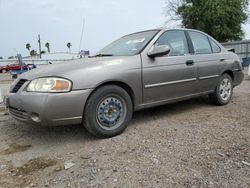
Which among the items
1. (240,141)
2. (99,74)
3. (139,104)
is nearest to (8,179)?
(99,74)

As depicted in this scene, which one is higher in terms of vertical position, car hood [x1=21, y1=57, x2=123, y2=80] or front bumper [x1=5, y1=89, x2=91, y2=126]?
car hood [x1=21, y1=57, x2=123, y2=80]

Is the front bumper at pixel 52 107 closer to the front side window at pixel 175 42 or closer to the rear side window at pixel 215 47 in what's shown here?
the front side window at pixel 175 42

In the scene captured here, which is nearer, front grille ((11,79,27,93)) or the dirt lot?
the dirt lot

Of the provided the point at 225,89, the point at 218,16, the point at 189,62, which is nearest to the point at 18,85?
the point at 189,62

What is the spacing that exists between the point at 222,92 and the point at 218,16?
2046 centimetres

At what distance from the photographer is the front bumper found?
329 cm

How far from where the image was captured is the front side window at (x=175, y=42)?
4.52m

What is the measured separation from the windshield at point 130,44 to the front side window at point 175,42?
174mm

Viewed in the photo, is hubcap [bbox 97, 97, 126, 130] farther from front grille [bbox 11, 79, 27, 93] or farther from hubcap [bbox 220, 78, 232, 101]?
hubcap [bbox 220, 78, 232, 101]

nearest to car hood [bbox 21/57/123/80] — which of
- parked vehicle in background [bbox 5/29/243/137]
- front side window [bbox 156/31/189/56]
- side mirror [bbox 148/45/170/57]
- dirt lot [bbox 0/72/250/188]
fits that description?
parked vehicle in background [bbox 5/29/243/137]

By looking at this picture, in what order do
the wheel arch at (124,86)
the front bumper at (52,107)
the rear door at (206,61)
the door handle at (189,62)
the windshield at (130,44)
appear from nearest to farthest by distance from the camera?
the front bumper at (52,107)
the wheel arch at (124,86)
the windshield at (130,44)
the door handle at (189,62)
the rear door at (206,61)

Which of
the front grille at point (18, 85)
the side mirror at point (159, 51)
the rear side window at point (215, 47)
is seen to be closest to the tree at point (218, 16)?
the rear side window at point (215, 47)

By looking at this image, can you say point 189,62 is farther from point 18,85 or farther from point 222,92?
point 18,85

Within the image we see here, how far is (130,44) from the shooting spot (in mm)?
4578
